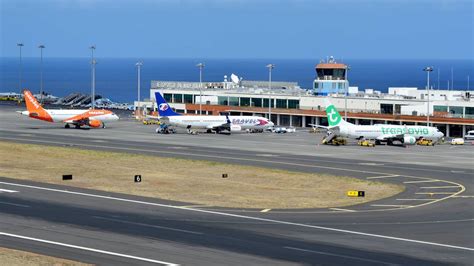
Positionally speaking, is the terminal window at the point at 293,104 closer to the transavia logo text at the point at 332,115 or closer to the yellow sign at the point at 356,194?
the transavia logo text at the point at 332,115

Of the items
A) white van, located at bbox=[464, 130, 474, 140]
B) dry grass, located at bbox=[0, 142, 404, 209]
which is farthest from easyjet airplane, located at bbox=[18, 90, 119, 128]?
white van, located at bbox=[464, 130, 474, 140]

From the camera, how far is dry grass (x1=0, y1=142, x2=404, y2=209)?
7381 centimetres

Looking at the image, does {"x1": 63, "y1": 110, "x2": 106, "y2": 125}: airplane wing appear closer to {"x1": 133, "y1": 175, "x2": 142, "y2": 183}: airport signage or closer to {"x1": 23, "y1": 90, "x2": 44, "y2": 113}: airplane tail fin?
{"x1": 23, "y1": 90, "x2": 44, "y2": 113}: airplane tail fin

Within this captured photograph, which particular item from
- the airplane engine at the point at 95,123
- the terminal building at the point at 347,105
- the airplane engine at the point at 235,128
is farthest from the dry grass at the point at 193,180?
the terminal building at the point at 347,105

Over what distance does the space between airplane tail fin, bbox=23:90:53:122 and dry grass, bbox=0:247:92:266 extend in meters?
110

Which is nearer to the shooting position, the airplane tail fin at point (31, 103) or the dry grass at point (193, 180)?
the dry grass at point (193, 180)

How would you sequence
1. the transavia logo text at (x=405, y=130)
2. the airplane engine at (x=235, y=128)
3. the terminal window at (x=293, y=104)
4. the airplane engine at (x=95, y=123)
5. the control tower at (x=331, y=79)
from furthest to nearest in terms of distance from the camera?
the control tower at (x=331, y=79) → the terminal window at (x=293, y=104) → the airplane engine at (x=95, y=123) → the airplane engine at (x=235, y=128) → the transavia logo text at (x=405, y=130)

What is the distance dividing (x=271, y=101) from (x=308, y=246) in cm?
13976

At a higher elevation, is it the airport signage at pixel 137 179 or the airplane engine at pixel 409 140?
the airplane engine at pixel 409 140

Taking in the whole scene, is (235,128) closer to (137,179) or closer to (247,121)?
(247,121)

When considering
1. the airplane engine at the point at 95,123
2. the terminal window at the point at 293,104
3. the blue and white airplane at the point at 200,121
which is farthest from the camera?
the terminal window at the point at 293,104

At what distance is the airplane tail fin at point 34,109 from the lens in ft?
517

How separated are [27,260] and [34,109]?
11337 centimetres

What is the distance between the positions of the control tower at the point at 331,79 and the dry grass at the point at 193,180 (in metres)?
93.7
